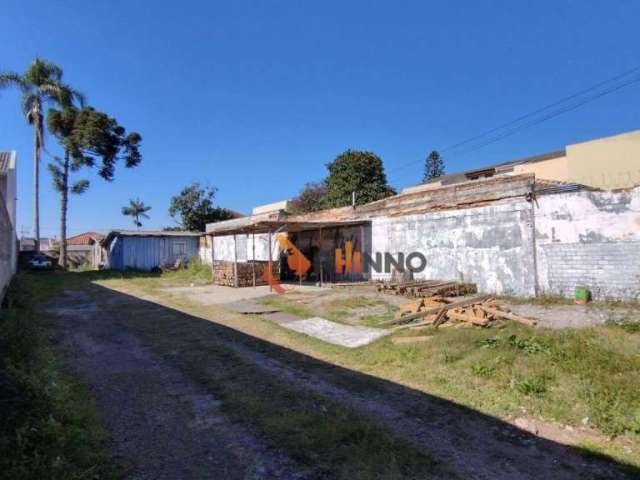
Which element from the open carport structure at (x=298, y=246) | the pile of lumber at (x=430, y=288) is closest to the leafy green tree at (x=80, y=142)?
the open carport structure at (x=298, y=246)

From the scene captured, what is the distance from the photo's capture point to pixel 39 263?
82.5 ft

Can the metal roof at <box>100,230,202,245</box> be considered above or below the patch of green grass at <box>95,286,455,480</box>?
above

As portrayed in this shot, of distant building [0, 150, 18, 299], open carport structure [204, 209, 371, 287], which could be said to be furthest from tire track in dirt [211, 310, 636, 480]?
open carport structure [204, 209, 371, 287]

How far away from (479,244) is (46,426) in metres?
10.8

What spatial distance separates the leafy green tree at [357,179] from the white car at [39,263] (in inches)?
789

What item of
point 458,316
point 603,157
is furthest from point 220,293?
point 603,157

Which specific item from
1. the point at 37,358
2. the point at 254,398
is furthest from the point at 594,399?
the point at 37,358

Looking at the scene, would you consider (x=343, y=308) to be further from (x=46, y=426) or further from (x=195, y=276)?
(x=195, y=276)

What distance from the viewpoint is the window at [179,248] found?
28.1m

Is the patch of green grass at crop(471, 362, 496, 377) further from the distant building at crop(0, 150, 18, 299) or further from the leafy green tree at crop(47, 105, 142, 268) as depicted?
the leafy green tree at crop(47, 105, 142, 268)

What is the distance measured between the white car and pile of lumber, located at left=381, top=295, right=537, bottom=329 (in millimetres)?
25104

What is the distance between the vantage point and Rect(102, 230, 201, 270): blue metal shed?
2672 centimetres

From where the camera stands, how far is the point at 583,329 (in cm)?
652

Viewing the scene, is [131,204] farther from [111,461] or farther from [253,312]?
[111,461]
